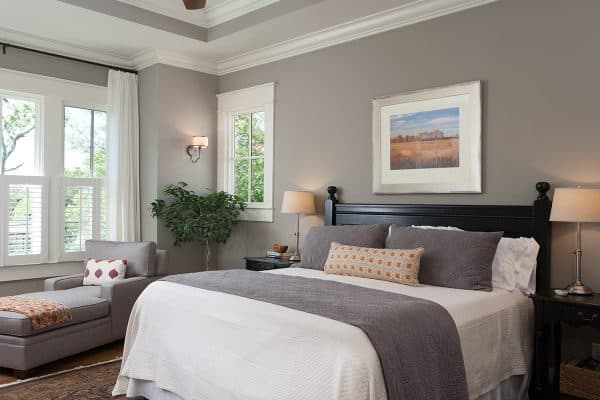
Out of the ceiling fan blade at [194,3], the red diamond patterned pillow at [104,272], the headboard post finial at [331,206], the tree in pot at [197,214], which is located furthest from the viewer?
the tree in pot at [197,214]

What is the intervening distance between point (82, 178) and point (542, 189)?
14.4 feet

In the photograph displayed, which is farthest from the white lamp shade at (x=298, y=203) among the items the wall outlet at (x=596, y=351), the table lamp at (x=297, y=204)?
the wall outlet at (x=596, y=351)

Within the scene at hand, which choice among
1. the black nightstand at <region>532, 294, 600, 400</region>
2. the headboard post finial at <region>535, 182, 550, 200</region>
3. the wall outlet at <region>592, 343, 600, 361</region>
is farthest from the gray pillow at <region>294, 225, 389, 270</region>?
the wall outlet at <region>592, 343, 600, 361</region>

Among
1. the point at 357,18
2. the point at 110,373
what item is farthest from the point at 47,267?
the point at 357,18

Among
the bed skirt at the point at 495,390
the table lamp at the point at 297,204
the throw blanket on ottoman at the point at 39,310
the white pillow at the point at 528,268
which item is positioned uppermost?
the table lamp at the point at 297,204

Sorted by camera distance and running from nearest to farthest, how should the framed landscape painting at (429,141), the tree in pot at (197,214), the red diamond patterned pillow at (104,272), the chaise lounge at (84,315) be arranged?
the chaise lounge at (84,315) → the framed landscape painting at (429,141) → the red diamond patterned pillow at (104,272) → the tree in pot at (197,214)

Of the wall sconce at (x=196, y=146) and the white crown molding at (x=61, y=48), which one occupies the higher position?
the white crown molding at (x=61, y=48)

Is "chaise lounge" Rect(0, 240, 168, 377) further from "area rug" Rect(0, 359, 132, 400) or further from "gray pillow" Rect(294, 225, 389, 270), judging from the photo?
"gray pillow" Rect(294, 225, 389, 270)

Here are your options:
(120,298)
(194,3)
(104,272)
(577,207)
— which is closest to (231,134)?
(104,272)

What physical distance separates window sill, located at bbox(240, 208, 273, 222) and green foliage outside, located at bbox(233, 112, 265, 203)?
111mm

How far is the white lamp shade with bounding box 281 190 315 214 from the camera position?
15.6ft

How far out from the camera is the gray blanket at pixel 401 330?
2.18m

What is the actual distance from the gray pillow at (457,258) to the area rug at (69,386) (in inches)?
84.5

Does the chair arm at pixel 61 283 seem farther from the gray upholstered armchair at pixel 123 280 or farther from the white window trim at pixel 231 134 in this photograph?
the white window trim at pixel 231 134
